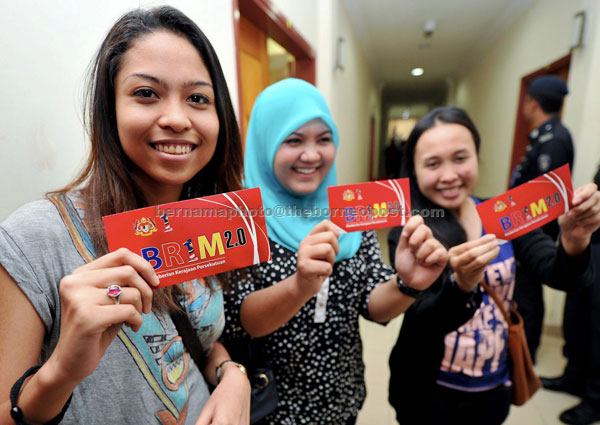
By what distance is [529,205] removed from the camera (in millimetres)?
850

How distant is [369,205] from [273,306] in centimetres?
36

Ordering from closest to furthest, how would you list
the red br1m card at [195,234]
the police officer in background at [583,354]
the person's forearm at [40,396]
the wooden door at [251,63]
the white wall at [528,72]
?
the person's forearm at [40,396] < the red br1m card at [195,234] < the police officer in background at [583,354] < the wooden door at [251,63] < the white wall at [528,72]

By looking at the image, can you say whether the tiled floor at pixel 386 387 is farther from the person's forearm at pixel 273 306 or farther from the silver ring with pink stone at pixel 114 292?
the silver ring with pink stone at pixel 114 292

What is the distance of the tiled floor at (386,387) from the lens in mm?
1782

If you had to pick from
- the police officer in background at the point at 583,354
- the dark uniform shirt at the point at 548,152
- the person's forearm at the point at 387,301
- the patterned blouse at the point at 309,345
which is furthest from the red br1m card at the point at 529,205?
the dark uniform shirt at the point at 548,152

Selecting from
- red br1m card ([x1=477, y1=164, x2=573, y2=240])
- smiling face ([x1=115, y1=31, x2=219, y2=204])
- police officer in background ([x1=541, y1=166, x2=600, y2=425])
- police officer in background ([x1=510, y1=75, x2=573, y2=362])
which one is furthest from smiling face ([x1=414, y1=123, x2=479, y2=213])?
police officer in background ([x1=510, y1=75, x2=573, y2=362])

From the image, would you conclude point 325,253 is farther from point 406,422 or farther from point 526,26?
point 526,26

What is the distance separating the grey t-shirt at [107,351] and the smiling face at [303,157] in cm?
47

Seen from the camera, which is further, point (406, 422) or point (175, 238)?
point (406, 422)

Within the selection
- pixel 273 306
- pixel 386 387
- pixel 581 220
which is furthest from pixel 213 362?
pixel 386 387

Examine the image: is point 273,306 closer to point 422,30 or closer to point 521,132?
point 521,132

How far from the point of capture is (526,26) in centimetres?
386

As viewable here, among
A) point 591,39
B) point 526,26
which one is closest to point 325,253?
point 591,39

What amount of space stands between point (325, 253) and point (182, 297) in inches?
13.0
